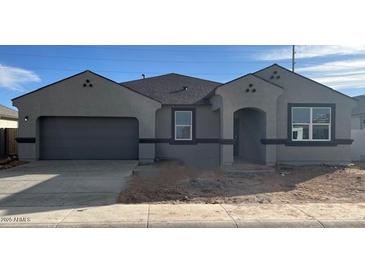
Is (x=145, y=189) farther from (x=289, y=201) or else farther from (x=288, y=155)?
(x=288, y=155)

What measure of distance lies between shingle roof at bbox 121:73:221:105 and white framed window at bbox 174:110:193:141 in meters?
0.57

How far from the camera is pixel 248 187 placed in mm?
10391

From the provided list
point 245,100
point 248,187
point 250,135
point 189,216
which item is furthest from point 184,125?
point 189,216

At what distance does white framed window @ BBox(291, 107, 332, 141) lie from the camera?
15711mm

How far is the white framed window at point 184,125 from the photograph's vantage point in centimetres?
1717

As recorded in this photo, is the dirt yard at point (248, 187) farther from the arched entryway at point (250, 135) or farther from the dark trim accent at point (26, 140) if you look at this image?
the dark trim accent at point (26, 140)

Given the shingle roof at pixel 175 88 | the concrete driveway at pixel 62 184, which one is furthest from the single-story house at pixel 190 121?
the concrete driveway at pixel 62 184

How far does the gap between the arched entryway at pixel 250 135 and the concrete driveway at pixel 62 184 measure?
6.05 m

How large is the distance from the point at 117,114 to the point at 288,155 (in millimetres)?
8523

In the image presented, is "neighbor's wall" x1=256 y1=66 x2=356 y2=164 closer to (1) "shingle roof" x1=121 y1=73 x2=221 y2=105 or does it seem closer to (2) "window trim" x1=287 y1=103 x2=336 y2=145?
(2) "window trim" x1=287 y1=103 x2=336 y2=145

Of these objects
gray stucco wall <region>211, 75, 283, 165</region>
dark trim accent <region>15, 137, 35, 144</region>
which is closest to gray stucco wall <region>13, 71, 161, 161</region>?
dark trim accent <region>15, 137, 35, 144</region>

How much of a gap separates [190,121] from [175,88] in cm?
301

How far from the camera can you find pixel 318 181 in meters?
11.7

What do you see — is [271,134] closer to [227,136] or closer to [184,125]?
[227,136]
